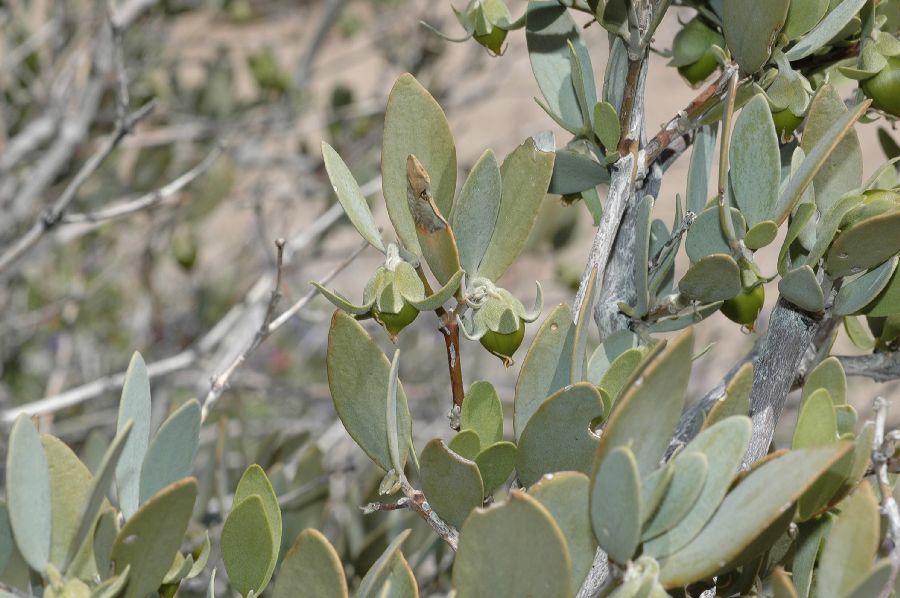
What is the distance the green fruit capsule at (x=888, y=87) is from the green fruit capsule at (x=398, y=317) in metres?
0.39

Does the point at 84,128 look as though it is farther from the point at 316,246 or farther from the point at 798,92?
the point at 798,92

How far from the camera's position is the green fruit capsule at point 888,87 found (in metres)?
0.74

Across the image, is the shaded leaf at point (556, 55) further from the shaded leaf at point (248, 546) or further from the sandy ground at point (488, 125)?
the shaded leaf at point (248, 546)

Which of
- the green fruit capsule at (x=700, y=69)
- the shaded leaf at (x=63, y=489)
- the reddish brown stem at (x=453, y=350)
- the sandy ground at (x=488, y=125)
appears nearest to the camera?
the shaded leaf at (x=63, y=489)

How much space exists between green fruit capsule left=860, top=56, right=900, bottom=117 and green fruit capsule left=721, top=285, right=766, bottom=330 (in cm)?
17

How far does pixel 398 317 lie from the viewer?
67 cm

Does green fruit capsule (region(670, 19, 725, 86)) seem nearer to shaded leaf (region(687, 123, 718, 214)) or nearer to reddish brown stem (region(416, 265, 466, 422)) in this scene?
shaded leaf (region(687, 123, 718, 214))

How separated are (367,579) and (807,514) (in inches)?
11.0

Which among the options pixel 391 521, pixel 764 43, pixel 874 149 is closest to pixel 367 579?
pixel 764 43

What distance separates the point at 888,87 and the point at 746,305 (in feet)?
0.65

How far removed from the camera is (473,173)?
0.64 meters

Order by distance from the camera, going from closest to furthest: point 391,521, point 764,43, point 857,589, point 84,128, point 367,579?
point 857,589 < point 367,579 < point 764,43 < point 391,521 < point 84,128

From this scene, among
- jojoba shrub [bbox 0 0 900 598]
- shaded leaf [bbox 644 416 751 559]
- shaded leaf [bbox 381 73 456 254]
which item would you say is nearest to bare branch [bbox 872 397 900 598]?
jojoba shrub [bbox 0 0 900 598]

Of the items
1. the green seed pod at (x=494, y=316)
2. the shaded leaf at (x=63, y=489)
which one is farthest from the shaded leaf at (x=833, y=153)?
the shaded leaf at (x=63, y=489)
